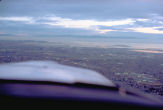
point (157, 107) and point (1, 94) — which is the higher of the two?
point (1, 94)

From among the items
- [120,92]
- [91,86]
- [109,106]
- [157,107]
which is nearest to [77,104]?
[109,106]

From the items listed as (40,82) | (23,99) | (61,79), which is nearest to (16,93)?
(23,99)

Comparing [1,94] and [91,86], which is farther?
[91,86]

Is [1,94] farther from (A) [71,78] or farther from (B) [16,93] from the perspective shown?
(A) [71,78]

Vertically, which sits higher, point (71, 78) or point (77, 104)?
point (71, 78)

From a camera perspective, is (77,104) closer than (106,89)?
Yes

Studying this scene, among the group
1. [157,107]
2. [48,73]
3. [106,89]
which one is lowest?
[157,107]

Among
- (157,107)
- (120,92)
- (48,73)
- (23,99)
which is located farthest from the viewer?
(48,73)

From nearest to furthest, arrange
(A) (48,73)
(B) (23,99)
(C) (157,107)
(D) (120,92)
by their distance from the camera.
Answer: (B) (23,99)
(C) (157,107)
(D) (120,92)
(A) (48,73)

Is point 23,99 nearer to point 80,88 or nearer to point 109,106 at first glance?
point 80,88
